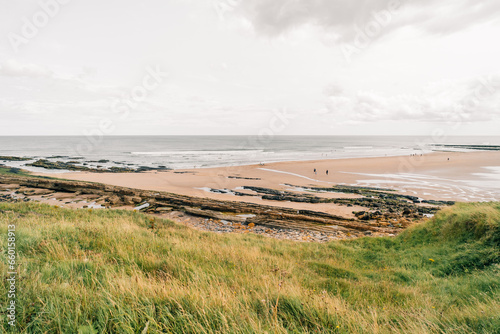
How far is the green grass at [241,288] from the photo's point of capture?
2688mm

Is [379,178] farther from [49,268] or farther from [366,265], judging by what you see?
[49,268]

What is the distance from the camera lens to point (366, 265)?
9055mm

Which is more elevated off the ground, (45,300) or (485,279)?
(45,300)

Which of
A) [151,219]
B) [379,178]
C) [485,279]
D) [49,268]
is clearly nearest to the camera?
[49,268]

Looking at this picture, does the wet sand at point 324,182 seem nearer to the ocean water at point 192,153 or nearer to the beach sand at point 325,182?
the beach sand at point 325,182

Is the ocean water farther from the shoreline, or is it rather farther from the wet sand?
the shoreline

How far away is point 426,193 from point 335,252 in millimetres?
24392

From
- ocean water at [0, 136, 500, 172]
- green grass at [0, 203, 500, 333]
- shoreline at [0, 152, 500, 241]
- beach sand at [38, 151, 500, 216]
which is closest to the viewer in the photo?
green grass at [0, 203, 500, 333]

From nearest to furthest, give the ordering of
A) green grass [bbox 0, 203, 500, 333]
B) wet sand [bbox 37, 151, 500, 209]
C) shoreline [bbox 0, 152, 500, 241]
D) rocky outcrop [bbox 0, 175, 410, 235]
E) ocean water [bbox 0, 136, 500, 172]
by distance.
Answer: green grass [bbox 0, 203, 500, 333]
rocky outcrop [bbox 0, 175, 410, 235]
shoreline [bbox 0, 152, 500, 241]
wet sand [bbox 37, 151, 500, 209]
ocean water [bbox 0, 136, 500, 172]

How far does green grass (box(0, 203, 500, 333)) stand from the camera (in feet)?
8.82

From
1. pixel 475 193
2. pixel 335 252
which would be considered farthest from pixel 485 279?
pixel 475 193

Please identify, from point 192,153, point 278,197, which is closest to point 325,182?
point 278,197

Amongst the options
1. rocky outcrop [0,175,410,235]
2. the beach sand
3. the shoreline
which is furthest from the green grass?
the beach sand

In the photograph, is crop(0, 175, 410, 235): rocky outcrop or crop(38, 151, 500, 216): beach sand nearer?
crop(0, 175, 410, 235): rocky outcrop
